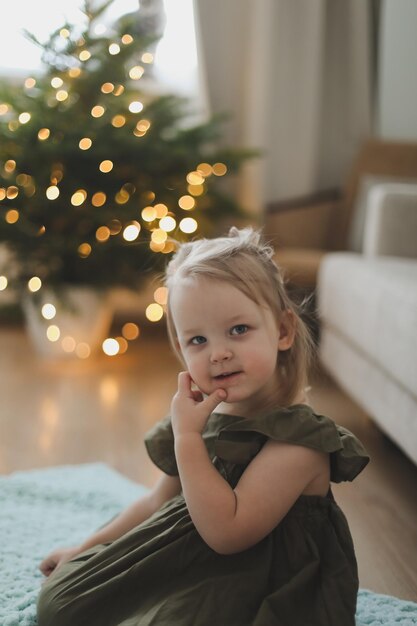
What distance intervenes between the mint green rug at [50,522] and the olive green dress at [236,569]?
5.8 inches

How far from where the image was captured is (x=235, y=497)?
3.28ft

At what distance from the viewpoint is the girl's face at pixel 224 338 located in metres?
1.05

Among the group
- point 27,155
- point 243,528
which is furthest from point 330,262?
point 243,528

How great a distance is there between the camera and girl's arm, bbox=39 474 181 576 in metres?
1.23

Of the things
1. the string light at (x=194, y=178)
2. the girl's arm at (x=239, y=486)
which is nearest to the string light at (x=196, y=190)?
the string light at (x=194, y=178)

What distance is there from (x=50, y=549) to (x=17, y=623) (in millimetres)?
309

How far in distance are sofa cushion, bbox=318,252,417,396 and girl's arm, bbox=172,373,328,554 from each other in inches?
25.0

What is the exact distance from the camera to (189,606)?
99cm

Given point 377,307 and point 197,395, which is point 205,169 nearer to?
point 377,307

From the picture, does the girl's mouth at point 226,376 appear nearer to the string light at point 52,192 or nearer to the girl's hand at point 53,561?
the girl's hand at point 53,561

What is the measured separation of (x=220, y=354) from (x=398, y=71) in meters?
2.81

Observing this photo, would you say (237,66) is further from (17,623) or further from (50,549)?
(17,623)

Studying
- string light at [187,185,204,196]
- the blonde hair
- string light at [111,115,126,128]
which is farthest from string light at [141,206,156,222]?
the blonde hair

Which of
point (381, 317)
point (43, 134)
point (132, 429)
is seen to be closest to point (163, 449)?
point (381, 317)
